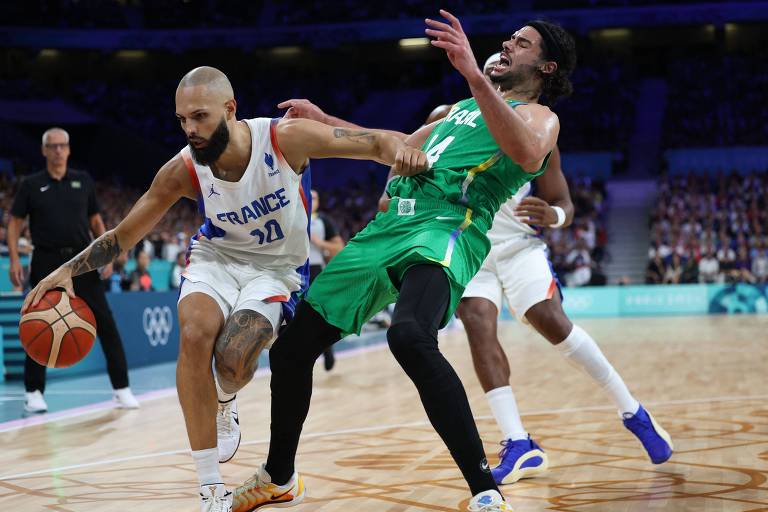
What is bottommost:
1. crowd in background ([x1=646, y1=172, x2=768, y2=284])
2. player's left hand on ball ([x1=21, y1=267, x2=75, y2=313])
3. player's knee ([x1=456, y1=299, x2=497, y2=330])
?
crowd in background ([x1=646, y1=172, x2=768, y2=284])

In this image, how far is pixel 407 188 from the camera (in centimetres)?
386

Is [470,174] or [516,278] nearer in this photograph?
[470,174]

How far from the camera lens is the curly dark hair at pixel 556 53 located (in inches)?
160

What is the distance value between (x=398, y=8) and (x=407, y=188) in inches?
1209

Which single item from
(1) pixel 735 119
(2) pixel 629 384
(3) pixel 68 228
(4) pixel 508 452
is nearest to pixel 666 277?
(1) pixel 735 119

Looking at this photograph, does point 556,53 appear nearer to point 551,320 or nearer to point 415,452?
point 551,320

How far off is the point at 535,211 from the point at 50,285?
7.24 ft

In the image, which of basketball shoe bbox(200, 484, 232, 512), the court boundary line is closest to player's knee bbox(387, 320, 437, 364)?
basketball shoe bbox(200, 484, 232, 512)

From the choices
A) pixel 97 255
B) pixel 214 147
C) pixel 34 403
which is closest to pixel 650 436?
pixel 214 147

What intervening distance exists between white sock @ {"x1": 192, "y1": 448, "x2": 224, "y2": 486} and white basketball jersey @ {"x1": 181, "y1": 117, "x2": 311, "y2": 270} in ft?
3.10

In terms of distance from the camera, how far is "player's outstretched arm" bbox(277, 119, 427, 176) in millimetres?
3602

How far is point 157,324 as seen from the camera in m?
12.0

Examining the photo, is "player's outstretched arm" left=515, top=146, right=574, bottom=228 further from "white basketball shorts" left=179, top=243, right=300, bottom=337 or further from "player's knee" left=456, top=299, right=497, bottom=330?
"white basketball shorts" left=179, top=243, right=300, bottom=337

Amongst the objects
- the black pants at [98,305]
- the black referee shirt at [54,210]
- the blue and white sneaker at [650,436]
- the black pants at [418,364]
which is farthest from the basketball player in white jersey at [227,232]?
the black referee shirt at [54,210]
